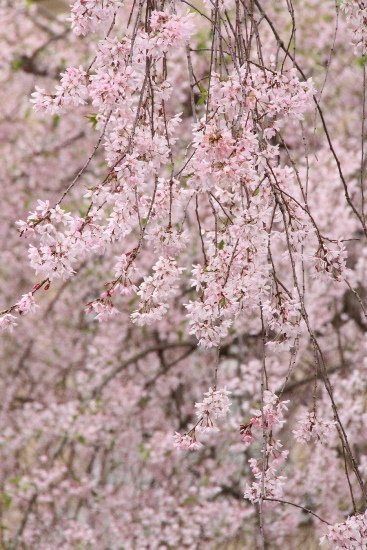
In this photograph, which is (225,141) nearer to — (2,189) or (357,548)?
(357,548)

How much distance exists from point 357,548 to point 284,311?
1.84 feet

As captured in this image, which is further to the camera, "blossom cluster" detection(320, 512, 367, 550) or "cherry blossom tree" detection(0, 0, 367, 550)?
"cherry blossom tree" detection(0, 0, 367, 550)

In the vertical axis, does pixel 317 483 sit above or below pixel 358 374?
below

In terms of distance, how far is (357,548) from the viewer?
179cm

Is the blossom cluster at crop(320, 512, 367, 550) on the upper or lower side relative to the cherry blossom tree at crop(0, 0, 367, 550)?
lower

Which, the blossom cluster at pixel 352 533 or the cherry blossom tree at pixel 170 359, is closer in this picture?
the blossom cluster at pixel 352 533

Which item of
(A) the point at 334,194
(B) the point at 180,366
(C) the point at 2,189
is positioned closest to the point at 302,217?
(A) the point at 334,194

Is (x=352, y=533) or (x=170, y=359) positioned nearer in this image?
(x=352, y=533)

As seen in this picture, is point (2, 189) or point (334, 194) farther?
point (2, 189)

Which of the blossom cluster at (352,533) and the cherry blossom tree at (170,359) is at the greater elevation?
the cherry blossom tree at (170,359)


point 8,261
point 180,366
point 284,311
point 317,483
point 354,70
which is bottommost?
point 284,311

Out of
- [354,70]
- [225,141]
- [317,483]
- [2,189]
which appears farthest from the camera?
[2,189]

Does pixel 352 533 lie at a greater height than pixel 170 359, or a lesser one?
lesser

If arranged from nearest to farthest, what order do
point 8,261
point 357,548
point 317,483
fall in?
point 357,548
point 317,483
point 8,261
